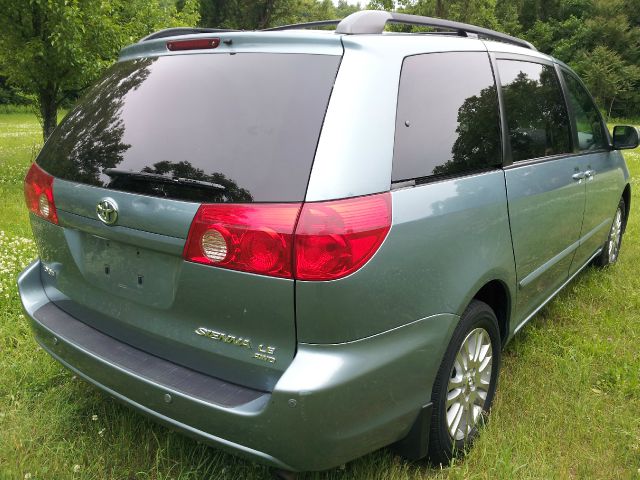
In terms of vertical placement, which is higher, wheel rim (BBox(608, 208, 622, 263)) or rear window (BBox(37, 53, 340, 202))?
rear window (BBox(37, 53, 340, 202))

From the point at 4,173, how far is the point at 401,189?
9.92m

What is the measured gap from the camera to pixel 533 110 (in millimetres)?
3092

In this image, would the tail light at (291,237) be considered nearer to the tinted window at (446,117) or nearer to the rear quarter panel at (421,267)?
the rear quarter panel at (421,267)

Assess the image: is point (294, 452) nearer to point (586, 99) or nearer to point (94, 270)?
point (94, 270)

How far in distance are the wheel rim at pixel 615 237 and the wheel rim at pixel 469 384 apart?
3.07 meters

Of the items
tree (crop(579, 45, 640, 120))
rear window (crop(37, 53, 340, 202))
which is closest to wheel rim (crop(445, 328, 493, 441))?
rear window (crop(37, 53, 340, 202))

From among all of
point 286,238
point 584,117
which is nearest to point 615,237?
point 584,117

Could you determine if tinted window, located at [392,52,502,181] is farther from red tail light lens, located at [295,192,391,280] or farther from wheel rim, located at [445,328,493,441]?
wheel rim, located at [445,328,493,441]

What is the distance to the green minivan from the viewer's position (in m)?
1.69

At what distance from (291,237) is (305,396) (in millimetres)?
485

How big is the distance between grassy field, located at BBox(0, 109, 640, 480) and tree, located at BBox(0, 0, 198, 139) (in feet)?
A: 19.8

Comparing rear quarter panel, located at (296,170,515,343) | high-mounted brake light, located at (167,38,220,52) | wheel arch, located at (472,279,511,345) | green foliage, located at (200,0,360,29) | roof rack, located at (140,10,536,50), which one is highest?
green foliage, located at (200,0,360,29)

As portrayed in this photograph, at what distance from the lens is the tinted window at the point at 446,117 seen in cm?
198

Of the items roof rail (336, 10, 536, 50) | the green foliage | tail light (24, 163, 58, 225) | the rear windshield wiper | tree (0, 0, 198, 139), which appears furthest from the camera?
the green foliage
